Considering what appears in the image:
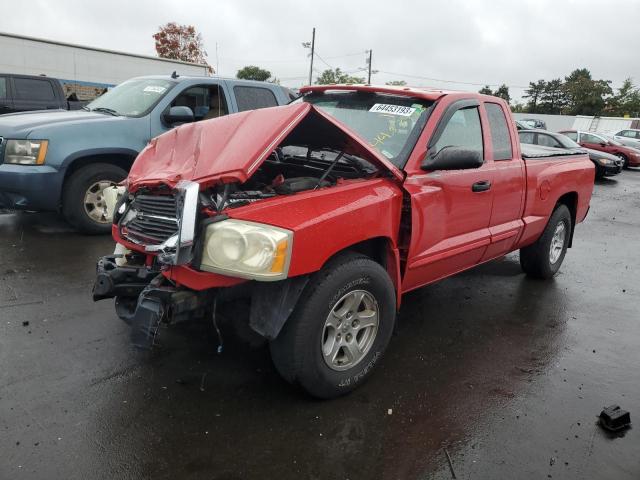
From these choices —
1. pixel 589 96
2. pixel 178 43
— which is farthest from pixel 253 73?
pixel 589 96

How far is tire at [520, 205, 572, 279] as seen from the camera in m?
5.25

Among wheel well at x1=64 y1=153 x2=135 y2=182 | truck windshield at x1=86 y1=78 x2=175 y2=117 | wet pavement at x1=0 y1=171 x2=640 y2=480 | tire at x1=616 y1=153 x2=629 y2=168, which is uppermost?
truck windshield at x1=86 y1=78 x2=175 y2=117

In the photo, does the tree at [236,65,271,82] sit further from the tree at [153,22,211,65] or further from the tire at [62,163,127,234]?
the tire at [62,163,127,234]

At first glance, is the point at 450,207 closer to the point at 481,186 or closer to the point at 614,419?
the point at 481,186

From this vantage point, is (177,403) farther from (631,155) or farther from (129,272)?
Result: (631,155)

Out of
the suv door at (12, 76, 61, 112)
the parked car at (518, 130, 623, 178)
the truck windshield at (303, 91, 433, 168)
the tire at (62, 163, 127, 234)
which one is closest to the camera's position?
the truck windshield at (303, 91, 433, 168)

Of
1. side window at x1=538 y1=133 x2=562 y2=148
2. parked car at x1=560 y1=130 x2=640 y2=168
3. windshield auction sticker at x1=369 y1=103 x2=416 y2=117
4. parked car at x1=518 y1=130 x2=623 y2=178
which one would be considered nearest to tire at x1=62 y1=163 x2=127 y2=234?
windshield auction sticker at x1=369 y1=103 x2=416 y2=117

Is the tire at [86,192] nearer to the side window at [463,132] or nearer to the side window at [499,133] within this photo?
the side window at [463,132]

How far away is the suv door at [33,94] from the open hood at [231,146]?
30.7 feet

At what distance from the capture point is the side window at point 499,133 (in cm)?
425

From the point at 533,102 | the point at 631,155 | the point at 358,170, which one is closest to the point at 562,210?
the point at 358,170

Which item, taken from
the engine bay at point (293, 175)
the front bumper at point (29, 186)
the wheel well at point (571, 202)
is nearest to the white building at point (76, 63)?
the front bumper at point (29, 186)

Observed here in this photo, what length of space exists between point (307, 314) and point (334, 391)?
0.58m

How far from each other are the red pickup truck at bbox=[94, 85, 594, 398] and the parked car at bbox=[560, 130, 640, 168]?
57.7 feet
